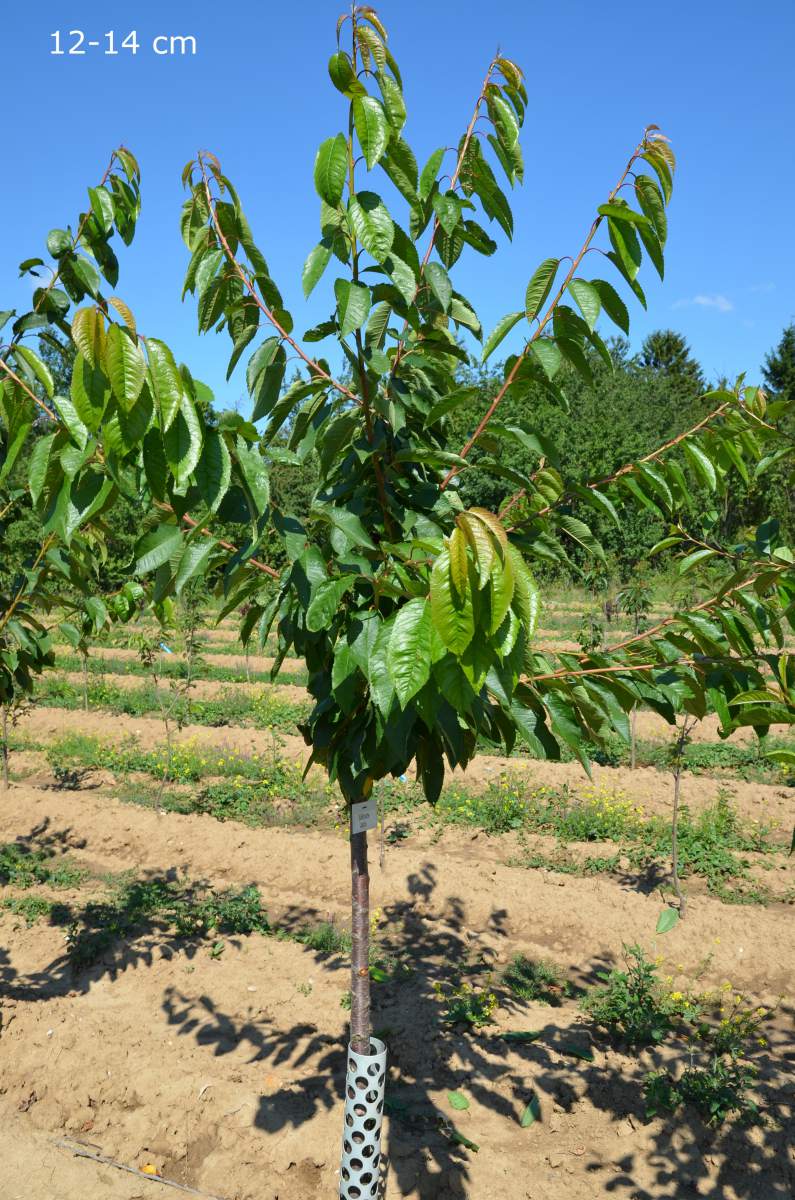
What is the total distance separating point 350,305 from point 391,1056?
11.6 ft

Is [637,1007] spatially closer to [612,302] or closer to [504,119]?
[612,302]

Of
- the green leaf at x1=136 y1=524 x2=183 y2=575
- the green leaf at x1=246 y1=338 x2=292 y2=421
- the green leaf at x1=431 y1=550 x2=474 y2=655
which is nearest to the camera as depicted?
the green leaf at x1=431 y1=550 x2=474 y2=655

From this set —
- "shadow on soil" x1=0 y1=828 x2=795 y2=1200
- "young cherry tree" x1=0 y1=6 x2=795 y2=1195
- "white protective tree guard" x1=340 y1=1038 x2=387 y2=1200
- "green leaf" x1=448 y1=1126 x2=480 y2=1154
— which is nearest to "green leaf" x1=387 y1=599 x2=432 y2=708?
"young cherry tree" x1=0 y1=6 x2=795 y2=1195

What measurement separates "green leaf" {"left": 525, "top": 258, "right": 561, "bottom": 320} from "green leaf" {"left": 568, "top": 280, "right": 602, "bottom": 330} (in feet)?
0.16

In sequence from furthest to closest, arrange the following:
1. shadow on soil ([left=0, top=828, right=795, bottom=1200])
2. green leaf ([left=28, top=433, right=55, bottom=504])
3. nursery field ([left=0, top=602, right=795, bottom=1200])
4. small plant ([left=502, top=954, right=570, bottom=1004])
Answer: small plant ([left=502, top=954, right=570, bottom=1004]) → nursery field ([left=0, top=602, right=795, bottom=1200]) → shadow on soil ([left=0, top=828, right=795, bottom=1200]) → green leaf ([left=28, top=433, right=55, bottom=504])

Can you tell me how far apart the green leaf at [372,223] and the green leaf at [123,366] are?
1.73 feet

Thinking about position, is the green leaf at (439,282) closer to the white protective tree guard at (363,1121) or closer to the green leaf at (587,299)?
the green leaf at (587,299)

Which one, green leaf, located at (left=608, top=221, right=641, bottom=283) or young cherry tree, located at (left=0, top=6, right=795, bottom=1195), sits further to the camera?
green leaf, located at (left=608, top=221, right=641, bottom=283)

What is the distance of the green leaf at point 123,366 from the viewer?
4.20ft

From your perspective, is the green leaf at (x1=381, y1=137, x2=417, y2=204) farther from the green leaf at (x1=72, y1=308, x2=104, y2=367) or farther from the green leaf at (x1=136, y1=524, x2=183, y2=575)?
the green leaf at (x1=136, y1=524, x2=183, y2=575)

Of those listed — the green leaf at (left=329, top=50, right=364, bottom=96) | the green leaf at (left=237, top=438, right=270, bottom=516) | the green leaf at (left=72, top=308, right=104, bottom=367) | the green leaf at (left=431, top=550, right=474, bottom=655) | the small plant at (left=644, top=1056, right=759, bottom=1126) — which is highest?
the green leaf at (left=329, top=50, right=364, bottom=96)

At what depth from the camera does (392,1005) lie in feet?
14.6

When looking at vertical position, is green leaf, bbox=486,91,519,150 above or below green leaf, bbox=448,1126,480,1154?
above

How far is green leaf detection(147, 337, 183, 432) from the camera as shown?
134cm
